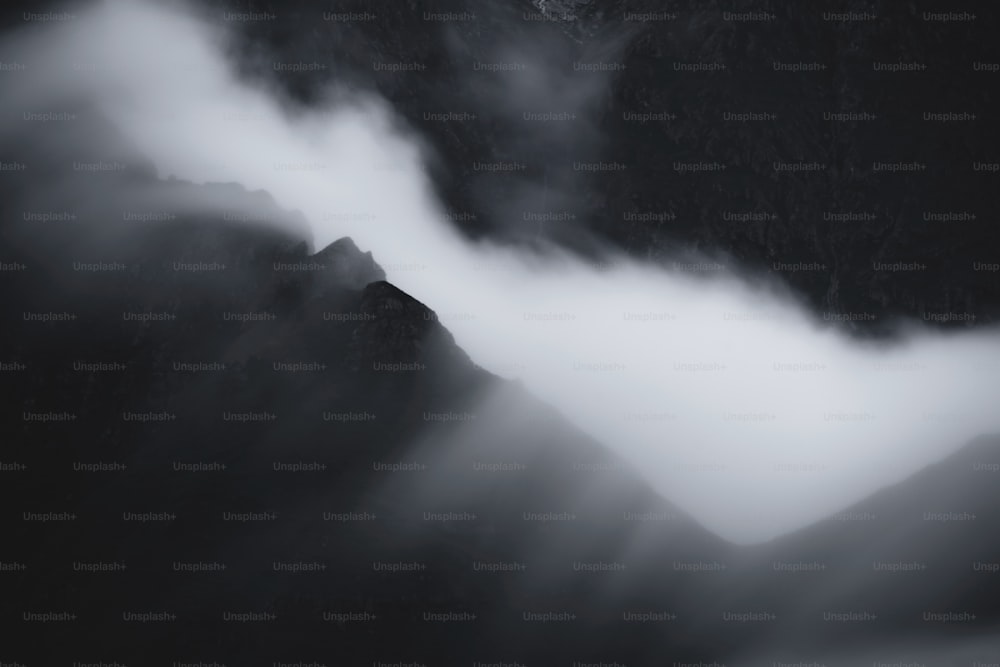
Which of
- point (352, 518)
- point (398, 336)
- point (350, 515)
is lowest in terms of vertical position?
point (352, 518)

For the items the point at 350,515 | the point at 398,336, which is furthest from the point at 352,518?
the point at 398,336

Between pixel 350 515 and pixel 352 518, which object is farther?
pixel 350 515

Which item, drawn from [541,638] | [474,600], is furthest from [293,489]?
[541,638]

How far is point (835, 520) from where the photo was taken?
619 feet

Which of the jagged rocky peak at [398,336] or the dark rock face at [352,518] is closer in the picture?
the dark rock face at [352,518]

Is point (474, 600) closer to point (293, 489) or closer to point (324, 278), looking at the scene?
point (293, 489)

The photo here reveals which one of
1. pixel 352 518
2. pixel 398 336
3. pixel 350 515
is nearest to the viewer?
pixel 352 518

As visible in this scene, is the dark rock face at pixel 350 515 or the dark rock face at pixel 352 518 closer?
the dark rock face at pixel 352 518

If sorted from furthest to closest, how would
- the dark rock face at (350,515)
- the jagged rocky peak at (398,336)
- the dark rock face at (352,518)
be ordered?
1. the jagged rocky peak at (398,336)
2. the dark rock face at (350,515)
3. the dark rock face at (352,518)

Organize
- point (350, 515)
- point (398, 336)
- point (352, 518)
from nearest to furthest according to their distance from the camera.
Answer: point (352, 518) → point (350, 515) → point (398, 336)

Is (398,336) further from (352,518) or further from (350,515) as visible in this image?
(352,518)

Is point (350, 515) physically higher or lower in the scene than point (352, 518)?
higher

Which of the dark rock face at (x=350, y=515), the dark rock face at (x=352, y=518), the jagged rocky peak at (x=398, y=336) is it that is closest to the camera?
the dark rock face at (x=352, y=518)

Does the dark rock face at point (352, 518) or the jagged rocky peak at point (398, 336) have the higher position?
the jagged rocky peak at point (398, 336)
